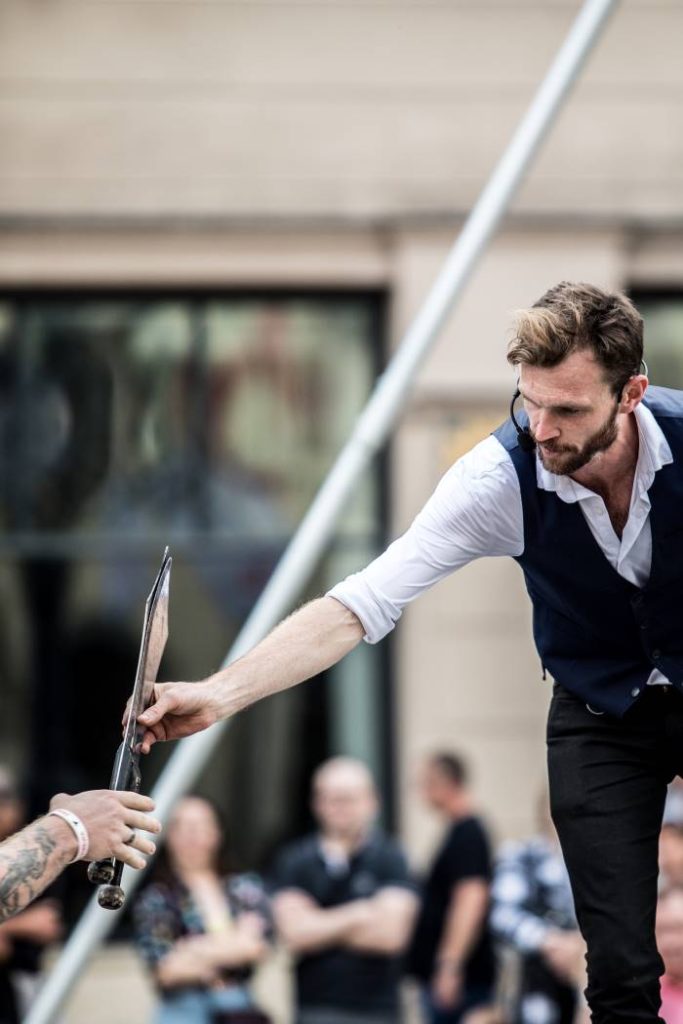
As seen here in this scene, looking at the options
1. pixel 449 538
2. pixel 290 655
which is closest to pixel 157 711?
pixel 290 655

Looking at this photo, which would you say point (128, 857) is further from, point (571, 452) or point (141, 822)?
point (571, 452)

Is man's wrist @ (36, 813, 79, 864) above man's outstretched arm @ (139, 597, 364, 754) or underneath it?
underneath

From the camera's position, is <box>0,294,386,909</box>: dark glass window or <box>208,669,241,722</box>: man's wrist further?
<box>0,294,386,909</box>: dark glass window

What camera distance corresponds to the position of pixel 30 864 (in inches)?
143

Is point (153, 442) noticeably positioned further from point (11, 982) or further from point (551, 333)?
point (551, 333)

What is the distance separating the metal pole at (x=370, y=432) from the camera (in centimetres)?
591

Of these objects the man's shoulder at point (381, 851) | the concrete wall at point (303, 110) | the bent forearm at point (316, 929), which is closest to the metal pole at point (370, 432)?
the bent forearm at point (316, 929)

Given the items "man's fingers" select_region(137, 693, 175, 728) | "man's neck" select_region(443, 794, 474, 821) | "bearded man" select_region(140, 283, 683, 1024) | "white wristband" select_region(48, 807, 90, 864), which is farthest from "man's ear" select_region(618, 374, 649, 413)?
"man's neck" select_region(443, 794, 474, 821)

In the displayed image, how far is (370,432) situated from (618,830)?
8.16 feet

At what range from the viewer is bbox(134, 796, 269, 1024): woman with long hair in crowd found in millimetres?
6695

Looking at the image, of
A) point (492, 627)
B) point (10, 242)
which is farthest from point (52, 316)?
point (492, 627)

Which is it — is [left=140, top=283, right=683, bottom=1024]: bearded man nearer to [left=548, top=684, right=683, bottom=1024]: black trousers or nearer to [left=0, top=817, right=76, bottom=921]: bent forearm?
[left=548, top=684, right=683, bottom=1024]: black trousers

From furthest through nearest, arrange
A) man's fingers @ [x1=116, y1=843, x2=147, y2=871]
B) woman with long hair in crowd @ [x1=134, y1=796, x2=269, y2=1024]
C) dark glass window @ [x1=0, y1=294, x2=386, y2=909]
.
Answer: dark glass window @ [x1=0, y1=294, x2=386, y2=909] → woman with long hair in crowd @ [x1=134, y1=796, x2=269, y2=1024] → man's fingers @ [x1=116, y1=843, x2=147, y2=871]

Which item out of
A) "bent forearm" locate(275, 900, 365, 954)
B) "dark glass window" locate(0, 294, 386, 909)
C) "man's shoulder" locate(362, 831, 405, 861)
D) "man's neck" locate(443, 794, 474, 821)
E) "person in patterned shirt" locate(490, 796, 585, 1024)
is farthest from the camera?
"dark glass window" locate(0, 294, 386, 909)
